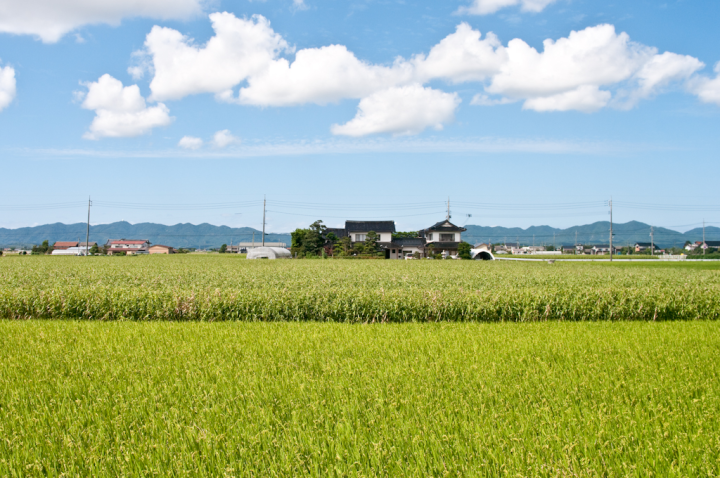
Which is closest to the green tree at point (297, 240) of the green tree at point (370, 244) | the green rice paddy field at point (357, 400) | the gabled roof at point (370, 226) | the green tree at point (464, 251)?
the gabled roof at point (370, 226)

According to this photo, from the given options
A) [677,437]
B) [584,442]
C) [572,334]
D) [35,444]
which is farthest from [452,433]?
[572,334]

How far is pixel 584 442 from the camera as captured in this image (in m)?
3.88

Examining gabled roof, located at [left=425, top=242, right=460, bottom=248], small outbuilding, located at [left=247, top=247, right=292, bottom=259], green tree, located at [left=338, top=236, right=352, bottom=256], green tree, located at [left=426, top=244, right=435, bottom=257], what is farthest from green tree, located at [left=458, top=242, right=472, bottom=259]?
small outbuilding, located at [left=247, top=247, right=292, bottom=259]

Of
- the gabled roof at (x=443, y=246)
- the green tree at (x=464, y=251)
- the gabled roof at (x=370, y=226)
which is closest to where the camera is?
the green tree at (x=464, y=251)

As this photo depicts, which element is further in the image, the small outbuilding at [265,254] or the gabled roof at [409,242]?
the gabled roof at [409,242]

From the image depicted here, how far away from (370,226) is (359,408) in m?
63.0

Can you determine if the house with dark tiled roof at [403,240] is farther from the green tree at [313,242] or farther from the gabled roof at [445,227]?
the green tree at [313,242]

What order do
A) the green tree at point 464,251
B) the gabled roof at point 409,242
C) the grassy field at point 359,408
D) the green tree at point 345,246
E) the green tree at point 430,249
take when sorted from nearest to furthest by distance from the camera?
the grassy field at point 359,408 → the green tree at point 464,251 → the green tree at point 345,246 → the green tree at point 430,249 → the gabled roof at point 409,242

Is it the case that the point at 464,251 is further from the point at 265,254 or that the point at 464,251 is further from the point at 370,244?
the point at 265,254

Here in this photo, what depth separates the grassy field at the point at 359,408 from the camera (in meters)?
3.59

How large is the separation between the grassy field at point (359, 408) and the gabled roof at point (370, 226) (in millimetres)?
58518

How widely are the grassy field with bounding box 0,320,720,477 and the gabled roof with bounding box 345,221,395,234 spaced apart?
58.5 metres

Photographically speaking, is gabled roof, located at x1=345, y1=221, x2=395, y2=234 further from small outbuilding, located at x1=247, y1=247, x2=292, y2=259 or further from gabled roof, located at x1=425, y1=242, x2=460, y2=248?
small outbuilding, located at x1=247, y1=247, x2=292, y2=259

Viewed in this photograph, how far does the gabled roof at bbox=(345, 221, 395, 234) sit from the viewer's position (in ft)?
220
